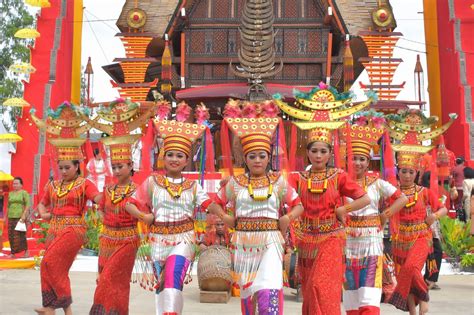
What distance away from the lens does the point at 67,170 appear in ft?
22.5

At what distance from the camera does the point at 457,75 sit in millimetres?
17781

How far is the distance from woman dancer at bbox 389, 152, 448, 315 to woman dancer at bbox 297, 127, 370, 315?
51.3 inches

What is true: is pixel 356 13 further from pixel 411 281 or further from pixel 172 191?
pixel 172 191

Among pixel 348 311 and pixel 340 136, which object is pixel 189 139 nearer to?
pixel 340 136

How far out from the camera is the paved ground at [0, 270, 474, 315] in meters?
7.77

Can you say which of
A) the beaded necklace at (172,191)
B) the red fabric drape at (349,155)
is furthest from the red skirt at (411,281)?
the beaded necklace at (172,191)

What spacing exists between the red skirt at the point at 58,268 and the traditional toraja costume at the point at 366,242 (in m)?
2.58

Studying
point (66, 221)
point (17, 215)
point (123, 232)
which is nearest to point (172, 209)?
point (123, 232)

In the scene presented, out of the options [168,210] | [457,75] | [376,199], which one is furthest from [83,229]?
[457,75]

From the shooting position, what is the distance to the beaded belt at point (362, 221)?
6.34 meters

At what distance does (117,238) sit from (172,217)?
2.61ft

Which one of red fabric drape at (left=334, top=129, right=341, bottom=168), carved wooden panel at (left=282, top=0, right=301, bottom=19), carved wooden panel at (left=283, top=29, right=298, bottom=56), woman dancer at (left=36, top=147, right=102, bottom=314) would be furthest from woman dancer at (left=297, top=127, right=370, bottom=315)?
carved wooden panel at (left=282, top=0, right=301, bottom=19)

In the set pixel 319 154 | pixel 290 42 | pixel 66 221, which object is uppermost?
pixel 290 42

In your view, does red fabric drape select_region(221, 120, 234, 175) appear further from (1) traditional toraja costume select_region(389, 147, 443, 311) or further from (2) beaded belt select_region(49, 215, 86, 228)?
(1) traditional toraja costume select_region(389, 147, 443, 311)
